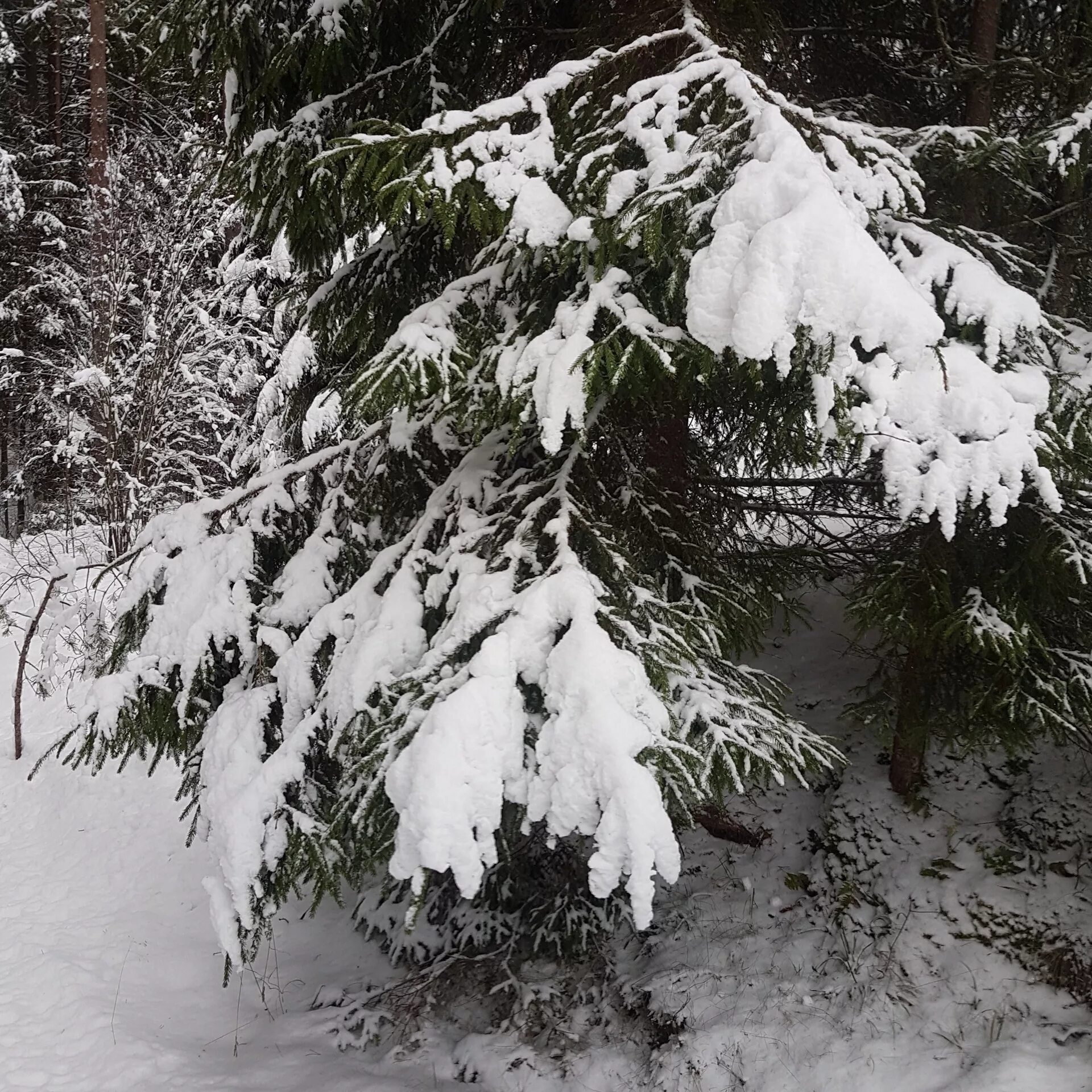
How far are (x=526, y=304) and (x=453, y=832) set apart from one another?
5.81 ft

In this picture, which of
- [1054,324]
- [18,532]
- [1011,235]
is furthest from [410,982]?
[18,532]

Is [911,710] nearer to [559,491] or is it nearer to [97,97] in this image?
[559,491]

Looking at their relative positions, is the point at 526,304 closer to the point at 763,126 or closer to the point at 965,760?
the point at 763,126

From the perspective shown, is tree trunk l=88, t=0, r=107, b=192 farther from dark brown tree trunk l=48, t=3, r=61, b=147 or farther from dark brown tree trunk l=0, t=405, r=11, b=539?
dark brown tree trunk l=0, t=405, r=11, b=539

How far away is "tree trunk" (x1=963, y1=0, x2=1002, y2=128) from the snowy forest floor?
3209 millimetres

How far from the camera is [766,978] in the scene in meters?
3.79

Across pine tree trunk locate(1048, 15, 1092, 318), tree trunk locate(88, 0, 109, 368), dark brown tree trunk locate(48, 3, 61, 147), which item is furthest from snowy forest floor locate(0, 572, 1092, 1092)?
dark brown tree trunk locate(48, 3, 61, 147)

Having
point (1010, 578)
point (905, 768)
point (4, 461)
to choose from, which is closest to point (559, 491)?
point (1010, 578)

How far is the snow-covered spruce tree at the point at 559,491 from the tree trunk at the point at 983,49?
161cm

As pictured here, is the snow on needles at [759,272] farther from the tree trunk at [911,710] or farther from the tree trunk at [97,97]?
the tree trunk at [97,97]

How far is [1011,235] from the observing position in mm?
3562

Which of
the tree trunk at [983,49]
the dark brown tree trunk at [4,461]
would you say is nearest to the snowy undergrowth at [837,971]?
the tree trunk at [983,49]

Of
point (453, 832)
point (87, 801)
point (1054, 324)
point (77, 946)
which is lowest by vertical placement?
point (87, 801)

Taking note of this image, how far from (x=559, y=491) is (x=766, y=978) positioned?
288cm
